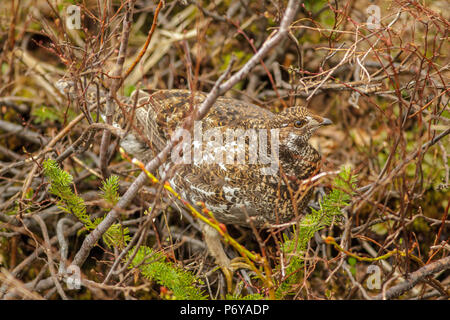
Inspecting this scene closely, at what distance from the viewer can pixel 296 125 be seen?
2.92 m

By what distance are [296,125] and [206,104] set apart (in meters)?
1.05

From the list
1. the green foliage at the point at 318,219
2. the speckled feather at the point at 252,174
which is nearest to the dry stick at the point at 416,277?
the green foliage at the point at 318,219

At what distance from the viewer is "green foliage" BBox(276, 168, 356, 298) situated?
91.4 inches

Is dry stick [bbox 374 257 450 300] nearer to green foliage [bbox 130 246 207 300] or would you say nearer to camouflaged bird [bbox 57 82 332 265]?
camouflaged bird [bbox 57 82 332 265]

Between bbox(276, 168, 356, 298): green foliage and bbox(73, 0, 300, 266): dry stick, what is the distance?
83 cm

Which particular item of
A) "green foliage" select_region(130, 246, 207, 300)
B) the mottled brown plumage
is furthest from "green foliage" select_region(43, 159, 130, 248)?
the mottled brown plumage

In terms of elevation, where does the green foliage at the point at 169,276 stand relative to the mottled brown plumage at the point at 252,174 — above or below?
below

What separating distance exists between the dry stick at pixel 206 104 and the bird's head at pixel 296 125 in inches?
34.6

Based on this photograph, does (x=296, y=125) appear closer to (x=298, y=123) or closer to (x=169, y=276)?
(x=298, y=123)

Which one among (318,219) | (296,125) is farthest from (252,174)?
(318,219)

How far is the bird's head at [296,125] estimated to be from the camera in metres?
2.92

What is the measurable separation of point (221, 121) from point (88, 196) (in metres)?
1.40

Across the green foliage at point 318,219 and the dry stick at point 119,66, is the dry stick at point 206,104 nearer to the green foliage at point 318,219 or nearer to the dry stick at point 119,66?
the dry stick at point 119,66

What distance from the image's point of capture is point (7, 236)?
3234mm
